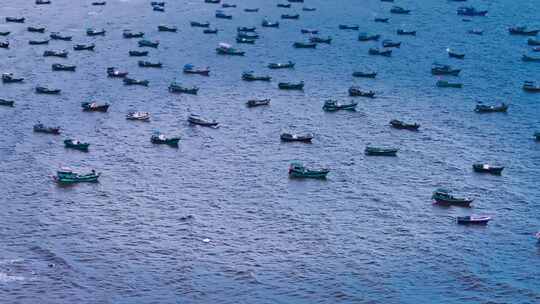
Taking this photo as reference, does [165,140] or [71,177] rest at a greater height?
[165,140]

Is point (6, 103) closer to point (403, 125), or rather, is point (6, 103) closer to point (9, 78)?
point (9, 78)

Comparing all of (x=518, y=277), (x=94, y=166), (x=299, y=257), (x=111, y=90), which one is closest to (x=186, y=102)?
(x=111, y=90)

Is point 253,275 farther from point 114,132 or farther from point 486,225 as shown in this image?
point 114,132

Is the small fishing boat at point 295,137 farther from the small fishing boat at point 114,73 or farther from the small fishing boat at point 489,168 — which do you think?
the small fishing boat at point 114,73

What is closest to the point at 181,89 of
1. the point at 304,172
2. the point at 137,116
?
the point at 137,116

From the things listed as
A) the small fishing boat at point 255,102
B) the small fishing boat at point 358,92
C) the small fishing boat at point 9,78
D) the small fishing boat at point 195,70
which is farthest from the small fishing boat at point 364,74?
the small fishing boat at point 9,78

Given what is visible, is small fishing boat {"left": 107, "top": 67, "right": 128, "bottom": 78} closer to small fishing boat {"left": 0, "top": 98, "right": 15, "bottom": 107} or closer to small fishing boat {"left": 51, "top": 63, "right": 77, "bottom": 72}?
small fishing boat {"left": 51, "top": 63, "right": 77, "bottom": 72}
